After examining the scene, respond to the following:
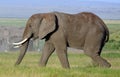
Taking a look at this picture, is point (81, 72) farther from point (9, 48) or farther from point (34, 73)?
point (9, 48)

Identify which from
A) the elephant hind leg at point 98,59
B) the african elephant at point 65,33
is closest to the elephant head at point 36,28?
the african elephant at point 65,33

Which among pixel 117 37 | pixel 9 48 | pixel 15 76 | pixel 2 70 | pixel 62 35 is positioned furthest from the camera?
pixel 117 37

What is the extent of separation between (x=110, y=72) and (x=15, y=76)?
2716mm

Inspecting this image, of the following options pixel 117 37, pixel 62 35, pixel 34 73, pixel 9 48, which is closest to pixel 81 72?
pixel 34 73

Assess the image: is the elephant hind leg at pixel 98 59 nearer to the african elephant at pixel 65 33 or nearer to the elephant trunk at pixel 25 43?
the african elephant at pixel 65 33

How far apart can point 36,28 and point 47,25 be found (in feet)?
1.42

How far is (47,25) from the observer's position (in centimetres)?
1838

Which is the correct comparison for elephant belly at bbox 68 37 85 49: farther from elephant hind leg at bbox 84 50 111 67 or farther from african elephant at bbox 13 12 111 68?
elephant hind leg at bbox 84 50 111 67

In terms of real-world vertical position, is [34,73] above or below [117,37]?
above

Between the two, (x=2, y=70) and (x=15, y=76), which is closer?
(x=15, y=76)

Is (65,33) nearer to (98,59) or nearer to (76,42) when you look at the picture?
(76,42)

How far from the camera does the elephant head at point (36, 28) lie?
18.3 metres

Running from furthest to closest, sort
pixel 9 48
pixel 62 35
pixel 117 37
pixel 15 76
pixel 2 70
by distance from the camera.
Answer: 1. pixel 117 37
2. pixel 9 48
3. pixel 62 35
4. pixel 2 70
5. pixel 15 76

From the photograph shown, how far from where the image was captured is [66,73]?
14.5 m
